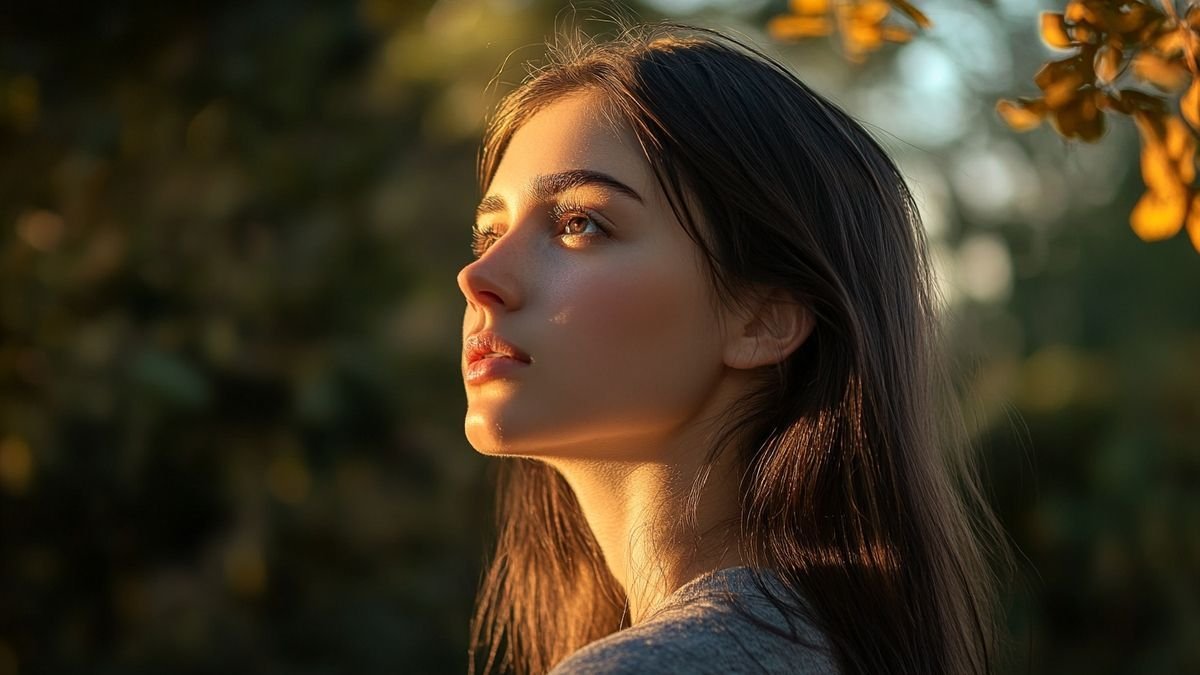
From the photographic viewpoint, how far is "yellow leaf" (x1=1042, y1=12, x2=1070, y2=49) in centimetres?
164

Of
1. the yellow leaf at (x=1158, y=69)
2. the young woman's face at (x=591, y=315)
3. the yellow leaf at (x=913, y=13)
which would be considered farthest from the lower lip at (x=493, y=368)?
the yellow leaf at (x=1158, y=69)

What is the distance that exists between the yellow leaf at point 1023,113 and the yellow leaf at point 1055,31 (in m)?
0.08

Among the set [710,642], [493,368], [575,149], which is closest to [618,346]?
[493,368]

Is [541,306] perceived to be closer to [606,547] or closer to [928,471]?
[606,547]

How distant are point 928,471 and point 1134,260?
473 centimetres

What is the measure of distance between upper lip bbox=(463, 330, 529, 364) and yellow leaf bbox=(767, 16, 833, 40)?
2.09 feet

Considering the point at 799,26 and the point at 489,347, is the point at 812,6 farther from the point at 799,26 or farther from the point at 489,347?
the point at 489,347

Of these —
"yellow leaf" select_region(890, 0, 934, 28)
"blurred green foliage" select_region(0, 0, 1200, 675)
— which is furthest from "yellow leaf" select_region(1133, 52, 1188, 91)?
"blurred green foliage" select_region(0, 0, 1200, 675)

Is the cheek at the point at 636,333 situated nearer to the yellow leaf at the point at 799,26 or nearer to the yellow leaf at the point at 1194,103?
the yellow leaf at the point at 799,26

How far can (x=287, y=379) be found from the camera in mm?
5172

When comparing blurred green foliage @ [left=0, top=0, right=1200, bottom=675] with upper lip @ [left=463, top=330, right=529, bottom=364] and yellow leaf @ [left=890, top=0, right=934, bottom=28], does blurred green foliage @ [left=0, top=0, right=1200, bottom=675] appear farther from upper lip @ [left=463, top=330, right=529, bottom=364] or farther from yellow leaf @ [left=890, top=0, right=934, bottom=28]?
yellow leaf @ [left=890, top=0, right=934, bottom=28]

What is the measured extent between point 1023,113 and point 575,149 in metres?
0.59

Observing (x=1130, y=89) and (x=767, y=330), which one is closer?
(x=1130, y=89)

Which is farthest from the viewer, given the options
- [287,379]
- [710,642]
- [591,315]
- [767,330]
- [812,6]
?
[287,379]
